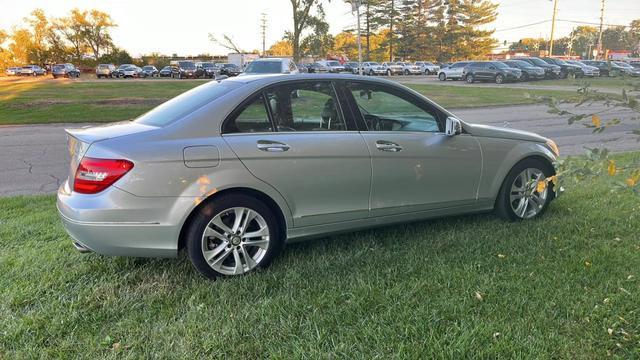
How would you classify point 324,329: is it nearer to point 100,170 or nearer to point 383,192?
point 383,192

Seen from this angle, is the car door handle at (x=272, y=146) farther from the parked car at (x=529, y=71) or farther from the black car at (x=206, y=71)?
the black car at (x=206, y=71)

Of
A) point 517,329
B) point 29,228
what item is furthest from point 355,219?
point 29,228

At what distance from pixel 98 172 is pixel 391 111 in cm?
263

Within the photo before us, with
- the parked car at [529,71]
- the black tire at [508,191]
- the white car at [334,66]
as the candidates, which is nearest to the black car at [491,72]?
the parked car at [529,71]

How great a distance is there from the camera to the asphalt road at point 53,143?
7.44 metres

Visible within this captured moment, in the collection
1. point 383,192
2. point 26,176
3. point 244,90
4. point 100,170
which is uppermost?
point 244,90

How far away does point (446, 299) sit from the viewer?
3330 mm

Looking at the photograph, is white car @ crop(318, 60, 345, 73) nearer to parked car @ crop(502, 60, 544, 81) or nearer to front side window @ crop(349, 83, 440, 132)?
parked car @ crop(502, 60, 544, 81)

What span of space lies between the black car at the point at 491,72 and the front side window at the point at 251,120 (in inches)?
1371

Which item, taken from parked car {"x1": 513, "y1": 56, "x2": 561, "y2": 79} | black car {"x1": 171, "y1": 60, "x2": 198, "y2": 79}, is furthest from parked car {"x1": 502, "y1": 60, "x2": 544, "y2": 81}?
black car {"x1": 171, "y1": 60, "x2": 198, "y2": 79}

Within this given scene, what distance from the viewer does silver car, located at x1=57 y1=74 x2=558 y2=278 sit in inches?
137

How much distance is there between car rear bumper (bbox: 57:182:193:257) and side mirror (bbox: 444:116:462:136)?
239cm

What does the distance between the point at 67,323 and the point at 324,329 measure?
1.63 m

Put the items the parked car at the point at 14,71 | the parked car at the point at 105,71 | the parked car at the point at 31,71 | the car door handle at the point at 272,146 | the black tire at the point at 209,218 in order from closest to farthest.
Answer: the black tire at the point at 209,218 < the car door handle at the point at 272,146 < the parked car at the point at 105,71 < the parked car at the point at 31,71 < the parked car at the point at 14,71
